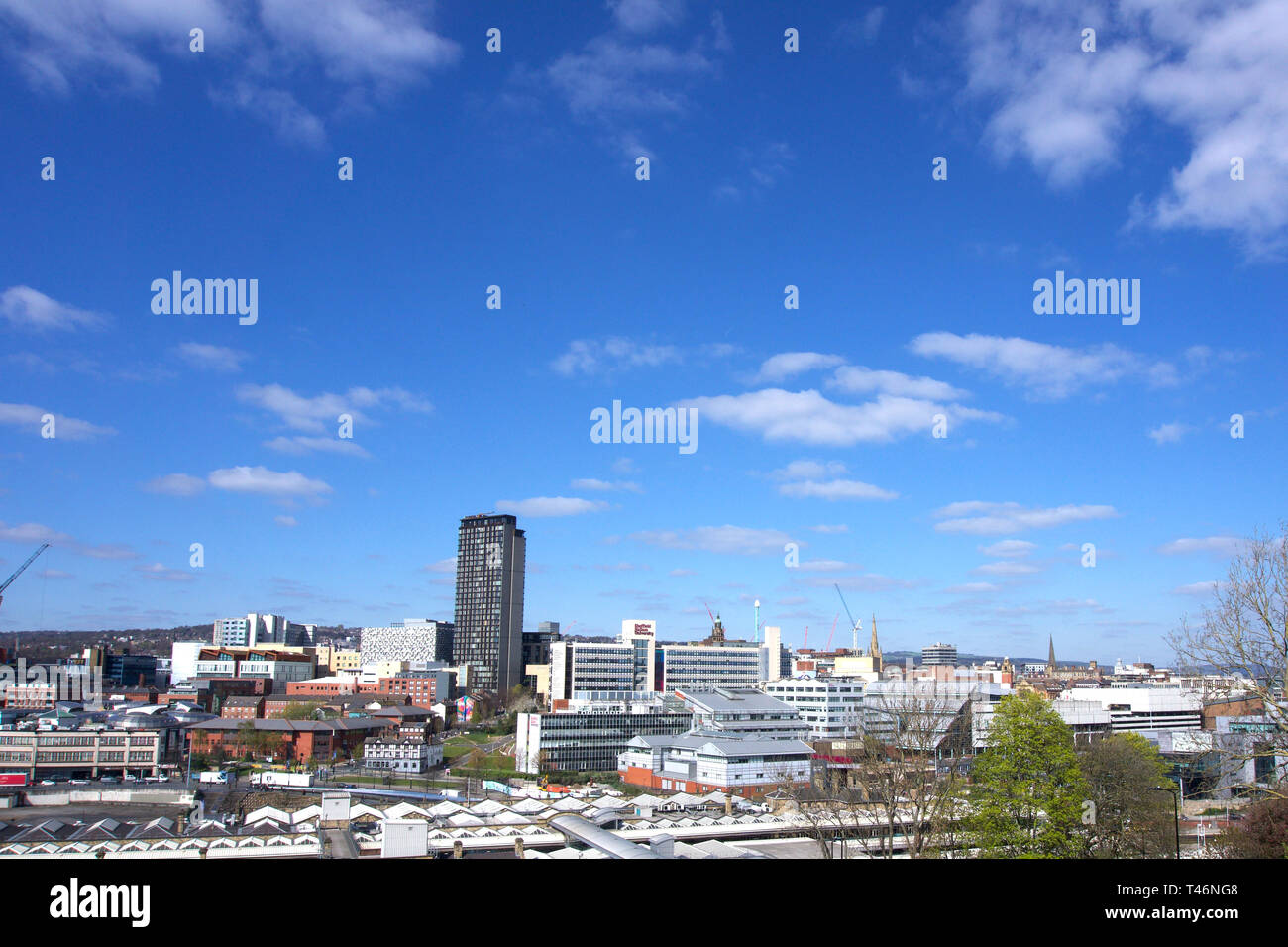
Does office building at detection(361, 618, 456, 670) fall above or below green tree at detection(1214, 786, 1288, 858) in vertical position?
below

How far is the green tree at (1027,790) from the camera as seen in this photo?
47.0 ft

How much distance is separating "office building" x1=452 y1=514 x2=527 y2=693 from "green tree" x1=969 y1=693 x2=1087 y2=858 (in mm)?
84731

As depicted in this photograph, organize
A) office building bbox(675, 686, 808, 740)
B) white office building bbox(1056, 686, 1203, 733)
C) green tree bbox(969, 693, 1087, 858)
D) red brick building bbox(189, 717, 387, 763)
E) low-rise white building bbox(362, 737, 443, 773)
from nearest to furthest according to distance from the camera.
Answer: green tree bbox(969, 693, 1087, 858), office building bbox(675, 686, 808, 740), low-rise white building bbox(362, 737, 443, 773), red brick building bbox(189, 717, 387, 763), white office building bbox(1056, 686, 1203, 733)

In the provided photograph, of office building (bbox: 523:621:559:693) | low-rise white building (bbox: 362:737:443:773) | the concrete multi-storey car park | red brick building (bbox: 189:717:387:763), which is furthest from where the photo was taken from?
office building (bbox: 523:621:559:693)

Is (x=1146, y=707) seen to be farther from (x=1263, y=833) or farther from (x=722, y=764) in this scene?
(x=1263, y=833)

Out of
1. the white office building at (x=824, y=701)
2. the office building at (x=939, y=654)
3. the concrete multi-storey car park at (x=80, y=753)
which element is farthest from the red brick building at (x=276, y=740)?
the office building at (x=939, y=654)

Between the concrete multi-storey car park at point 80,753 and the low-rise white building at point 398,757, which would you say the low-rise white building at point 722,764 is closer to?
the low-rise white building at point 398,757

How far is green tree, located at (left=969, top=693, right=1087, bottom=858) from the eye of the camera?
47.0ft

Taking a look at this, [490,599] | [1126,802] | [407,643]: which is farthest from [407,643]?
[1126,802]
